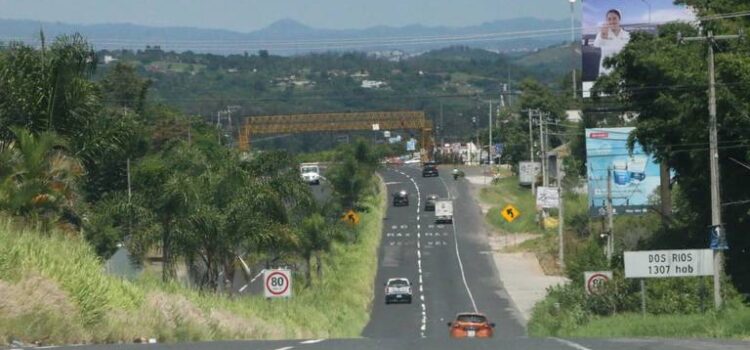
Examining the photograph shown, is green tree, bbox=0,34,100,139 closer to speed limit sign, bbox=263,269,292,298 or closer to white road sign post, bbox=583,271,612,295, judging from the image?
speed limit sign, bbox=263,269,292,298

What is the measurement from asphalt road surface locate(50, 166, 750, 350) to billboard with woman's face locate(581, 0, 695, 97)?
12.7 metres

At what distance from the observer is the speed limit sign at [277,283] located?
4081 cm

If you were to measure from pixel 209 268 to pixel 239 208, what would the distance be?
250 cm

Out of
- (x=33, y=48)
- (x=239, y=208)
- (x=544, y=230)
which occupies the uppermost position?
(x=33, y=48)

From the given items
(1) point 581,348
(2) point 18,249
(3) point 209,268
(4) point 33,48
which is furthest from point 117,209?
(1) point 581,348

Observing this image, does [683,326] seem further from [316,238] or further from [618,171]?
[618,171]

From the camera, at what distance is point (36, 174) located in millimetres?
29453

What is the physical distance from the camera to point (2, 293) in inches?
799

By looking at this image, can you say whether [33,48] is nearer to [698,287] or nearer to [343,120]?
[698,287]

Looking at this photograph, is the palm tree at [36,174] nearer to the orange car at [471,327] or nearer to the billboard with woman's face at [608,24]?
the orange car at [471,327]

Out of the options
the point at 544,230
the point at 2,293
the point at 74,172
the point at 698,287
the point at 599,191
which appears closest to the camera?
the point at 2,293

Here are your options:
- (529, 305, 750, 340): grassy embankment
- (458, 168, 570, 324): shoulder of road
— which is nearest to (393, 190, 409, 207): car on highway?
(458, 168, 570, 324): shoulder of road

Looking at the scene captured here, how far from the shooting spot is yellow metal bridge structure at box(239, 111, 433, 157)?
420 ft

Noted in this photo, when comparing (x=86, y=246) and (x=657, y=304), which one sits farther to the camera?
(x=657, y=304)
